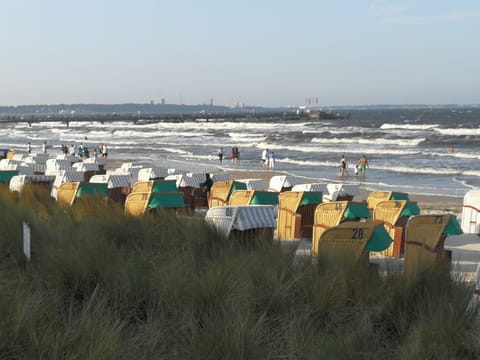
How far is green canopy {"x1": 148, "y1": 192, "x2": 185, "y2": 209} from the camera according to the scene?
11.5 meters

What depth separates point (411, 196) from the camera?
23.0 meters

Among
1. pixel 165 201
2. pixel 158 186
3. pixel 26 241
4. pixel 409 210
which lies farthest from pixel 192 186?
pixel 26 241

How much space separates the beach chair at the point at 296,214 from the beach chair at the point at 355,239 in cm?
490

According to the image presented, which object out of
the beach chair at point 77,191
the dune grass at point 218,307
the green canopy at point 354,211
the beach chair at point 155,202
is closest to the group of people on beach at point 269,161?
the beach chair at point 77,191

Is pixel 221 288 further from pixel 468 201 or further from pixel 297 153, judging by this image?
pixel 297 153

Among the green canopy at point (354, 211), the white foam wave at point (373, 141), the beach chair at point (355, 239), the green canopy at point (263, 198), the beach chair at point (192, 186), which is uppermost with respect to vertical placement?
the beach chair at point (355, 239)

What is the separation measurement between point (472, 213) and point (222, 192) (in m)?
6.06

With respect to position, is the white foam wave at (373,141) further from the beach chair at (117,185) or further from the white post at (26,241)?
the white post at (26,241)

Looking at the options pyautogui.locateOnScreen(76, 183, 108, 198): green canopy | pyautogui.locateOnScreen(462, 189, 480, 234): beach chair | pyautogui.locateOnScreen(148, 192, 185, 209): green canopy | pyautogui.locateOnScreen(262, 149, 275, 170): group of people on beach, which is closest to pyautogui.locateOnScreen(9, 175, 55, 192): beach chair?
pyautogui.locateOnScreen(76, 183, 108, 198): green canopy

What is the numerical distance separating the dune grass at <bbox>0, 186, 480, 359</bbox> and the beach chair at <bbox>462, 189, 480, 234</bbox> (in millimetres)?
7565

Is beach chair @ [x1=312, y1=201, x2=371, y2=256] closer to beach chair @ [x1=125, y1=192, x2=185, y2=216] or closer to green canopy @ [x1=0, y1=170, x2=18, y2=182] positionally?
beach chair @ [x1=125, y1=192, x2=185, y2=216]

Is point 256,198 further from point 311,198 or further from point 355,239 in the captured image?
point 355,239

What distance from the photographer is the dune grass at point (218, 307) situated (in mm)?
4770

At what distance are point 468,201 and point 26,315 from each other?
35.5ft
